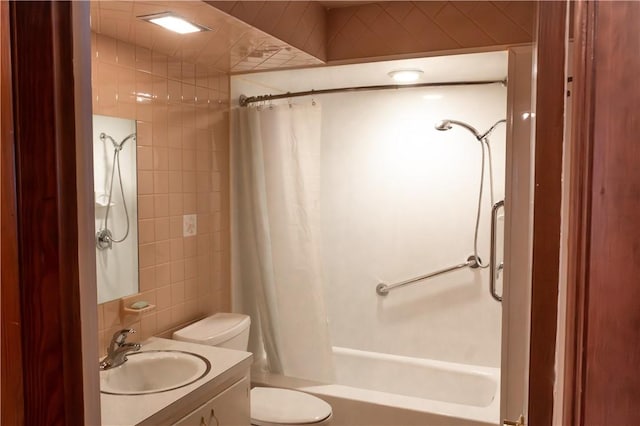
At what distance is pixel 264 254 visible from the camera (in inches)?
113

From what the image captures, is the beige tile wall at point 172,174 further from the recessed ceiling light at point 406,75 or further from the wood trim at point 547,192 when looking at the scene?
the wood trim at point 547,192

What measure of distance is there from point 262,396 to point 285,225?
3.09 feet

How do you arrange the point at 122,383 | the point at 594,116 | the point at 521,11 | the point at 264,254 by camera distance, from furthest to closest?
the point at 264,254, the point at 521,11, the point at 122,383, the point at 594,116

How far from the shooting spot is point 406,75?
273cm

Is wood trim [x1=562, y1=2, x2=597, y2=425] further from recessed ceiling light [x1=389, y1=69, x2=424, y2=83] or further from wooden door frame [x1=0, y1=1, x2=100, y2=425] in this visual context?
recessed ceiling light [x1=389, y1=69, x2=424, y2=83]

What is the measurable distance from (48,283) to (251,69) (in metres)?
2.06

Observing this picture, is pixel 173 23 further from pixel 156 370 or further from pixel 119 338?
pixel 156 370

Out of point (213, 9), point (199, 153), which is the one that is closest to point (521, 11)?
point (213, 9)

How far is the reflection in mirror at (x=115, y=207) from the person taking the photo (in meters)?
1.96

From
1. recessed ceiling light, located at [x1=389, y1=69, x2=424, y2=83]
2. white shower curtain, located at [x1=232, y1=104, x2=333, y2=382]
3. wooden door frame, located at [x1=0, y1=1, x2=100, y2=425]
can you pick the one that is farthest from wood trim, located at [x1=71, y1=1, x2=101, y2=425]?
recessed ceiling light, located at [x1=389, y1=69, x2=424, y2=83]

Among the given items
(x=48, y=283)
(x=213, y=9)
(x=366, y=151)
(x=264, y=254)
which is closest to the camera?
(x=48, y=283)

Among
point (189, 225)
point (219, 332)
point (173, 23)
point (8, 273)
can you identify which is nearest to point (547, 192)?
point (8, 273)

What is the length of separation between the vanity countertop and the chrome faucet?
180 mm

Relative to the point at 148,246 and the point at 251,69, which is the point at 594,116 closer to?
the point at 148,246
